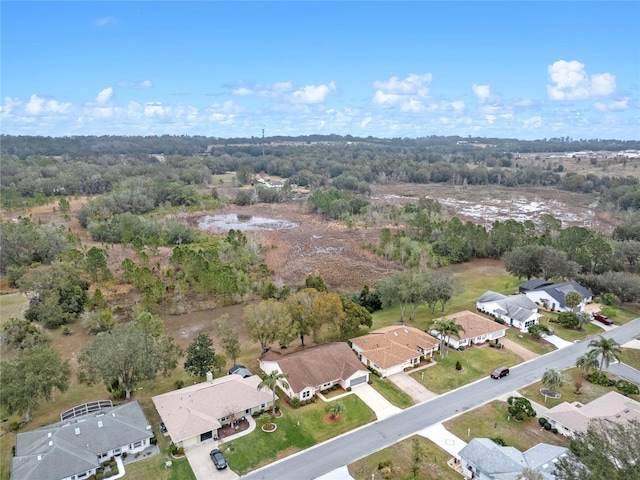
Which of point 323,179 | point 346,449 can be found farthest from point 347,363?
point 323,179

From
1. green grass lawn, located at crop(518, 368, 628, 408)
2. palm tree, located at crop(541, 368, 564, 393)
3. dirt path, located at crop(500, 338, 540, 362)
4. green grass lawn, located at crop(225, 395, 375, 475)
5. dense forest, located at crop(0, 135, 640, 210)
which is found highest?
dense forest, located at crop(0, 135, 640, 210)

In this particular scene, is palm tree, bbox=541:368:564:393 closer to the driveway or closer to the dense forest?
the driveway

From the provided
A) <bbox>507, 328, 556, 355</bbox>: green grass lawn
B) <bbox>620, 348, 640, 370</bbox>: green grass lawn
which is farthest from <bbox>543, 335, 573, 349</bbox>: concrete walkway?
<bbox>620, 348, 640, 370</bbox>: green grass lawn

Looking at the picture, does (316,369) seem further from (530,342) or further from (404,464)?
(530,342)

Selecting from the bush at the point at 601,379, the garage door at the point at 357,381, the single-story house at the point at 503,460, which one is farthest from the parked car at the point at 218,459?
the bush at the point at 601,379

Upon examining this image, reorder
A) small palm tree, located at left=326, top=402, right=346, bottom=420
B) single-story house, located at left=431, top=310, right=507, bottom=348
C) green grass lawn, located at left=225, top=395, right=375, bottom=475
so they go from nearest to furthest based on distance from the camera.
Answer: green grass lawn, located at left=225, top=395, right=375, bottom=475, small palm tree, located at left=326, top=402, right=346, bottom=420, single-story house, located at left=431, top=310, right=507, bottom=348

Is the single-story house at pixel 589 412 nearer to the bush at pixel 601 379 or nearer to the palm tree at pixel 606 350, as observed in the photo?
the bush at pixel 601 379

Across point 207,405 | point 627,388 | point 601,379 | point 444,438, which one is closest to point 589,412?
point 627,388
